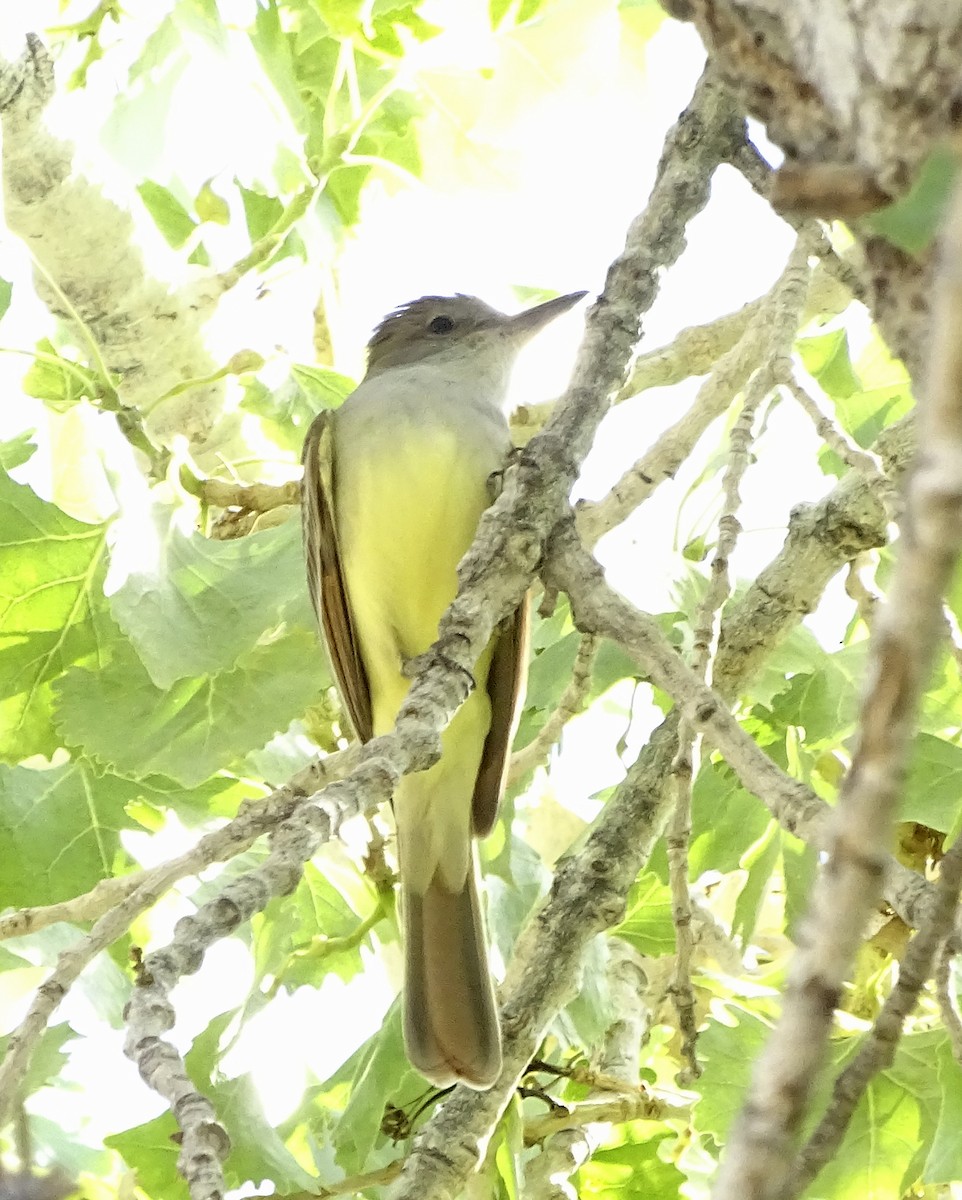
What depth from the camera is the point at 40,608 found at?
298 centimetres

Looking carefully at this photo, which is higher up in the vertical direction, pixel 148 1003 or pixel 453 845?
pixel 453 845

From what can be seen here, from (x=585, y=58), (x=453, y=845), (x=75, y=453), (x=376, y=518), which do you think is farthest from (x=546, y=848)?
(x=585, y=58)

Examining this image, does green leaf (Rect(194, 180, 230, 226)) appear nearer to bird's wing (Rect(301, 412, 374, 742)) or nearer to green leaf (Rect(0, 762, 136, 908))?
bird's wing (Rect(301, 412, 374, 742))

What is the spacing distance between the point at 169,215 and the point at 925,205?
3.53 metres

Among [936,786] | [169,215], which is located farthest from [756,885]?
[169,215]

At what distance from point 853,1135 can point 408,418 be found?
77.3 inches

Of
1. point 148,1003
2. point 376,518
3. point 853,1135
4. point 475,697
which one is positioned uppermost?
point 376,518

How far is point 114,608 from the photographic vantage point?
2.59 m

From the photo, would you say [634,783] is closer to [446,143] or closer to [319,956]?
[319,956]

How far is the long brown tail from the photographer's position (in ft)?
9.49

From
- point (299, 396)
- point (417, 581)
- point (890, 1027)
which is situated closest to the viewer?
point (890, 1027)

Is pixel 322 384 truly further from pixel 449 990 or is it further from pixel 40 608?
pixel 449 990

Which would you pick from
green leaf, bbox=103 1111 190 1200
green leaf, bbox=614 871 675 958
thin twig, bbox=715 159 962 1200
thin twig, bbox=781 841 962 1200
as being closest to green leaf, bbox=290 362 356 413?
green leaf, bbox=614 871 675 958

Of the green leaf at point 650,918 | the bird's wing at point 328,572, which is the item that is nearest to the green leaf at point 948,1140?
the green leaf at point 650,918
